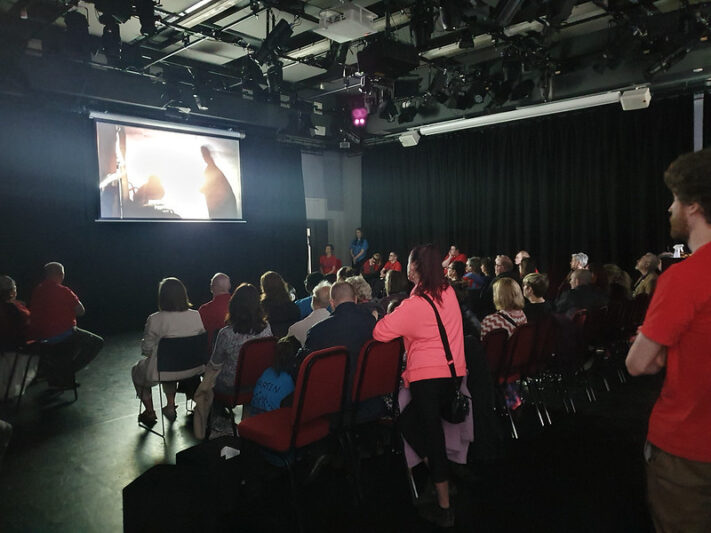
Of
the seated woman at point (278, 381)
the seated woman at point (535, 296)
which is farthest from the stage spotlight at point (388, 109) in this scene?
the seated woman at point (278, 381)

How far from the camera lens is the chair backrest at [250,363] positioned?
10.4ft

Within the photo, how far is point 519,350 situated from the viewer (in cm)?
367

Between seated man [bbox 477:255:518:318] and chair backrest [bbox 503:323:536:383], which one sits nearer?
chair backrest [bbox 503:323:536:383]

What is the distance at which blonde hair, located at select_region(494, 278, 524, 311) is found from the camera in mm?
3872

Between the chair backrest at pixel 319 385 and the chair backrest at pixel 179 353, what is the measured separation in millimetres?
1673

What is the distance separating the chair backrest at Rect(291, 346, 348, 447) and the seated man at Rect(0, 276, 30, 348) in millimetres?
3378

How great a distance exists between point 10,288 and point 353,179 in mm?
9130

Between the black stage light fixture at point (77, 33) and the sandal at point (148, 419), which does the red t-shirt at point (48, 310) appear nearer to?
the sandal at point (148, 419)

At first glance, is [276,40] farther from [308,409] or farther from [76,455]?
[308,409]

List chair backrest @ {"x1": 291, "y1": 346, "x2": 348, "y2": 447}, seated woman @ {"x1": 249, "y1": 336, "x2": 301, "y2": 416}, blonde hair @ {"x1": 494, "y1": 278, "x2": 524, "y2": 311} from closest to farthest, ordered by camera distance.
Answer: chair backrest @ {"x1": 291, "y1": 346, "x2": 348, "y2": 447}, seated woman @ {"x1": 249, "y1": 336, "x2": 301, "y2": 416}, blonde hair @ {"x1": 494, "y1": 278, "x2": 524, "y2": 311}

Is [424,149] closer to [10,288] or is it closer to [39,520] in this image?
[10,288]

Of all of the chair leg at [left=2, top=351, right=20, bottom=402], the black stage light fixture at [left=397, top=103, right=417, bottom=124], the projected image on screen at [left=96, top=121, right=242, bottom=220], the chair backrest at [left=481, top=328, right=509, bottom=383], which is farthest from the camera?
the black stage light fixture at [left=397, top=103, right=417, bottom=124]

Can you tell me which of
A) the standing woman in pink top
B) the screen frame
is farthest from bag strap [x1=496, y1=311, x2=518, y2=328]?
the screen frame

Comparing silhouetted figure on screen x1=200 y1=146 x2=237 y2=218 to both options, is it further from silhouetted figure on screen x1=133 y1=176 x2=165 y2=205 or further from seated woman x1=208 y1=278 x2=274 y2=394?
seated woman x1=208 y1=278 x2=274 y2=394
